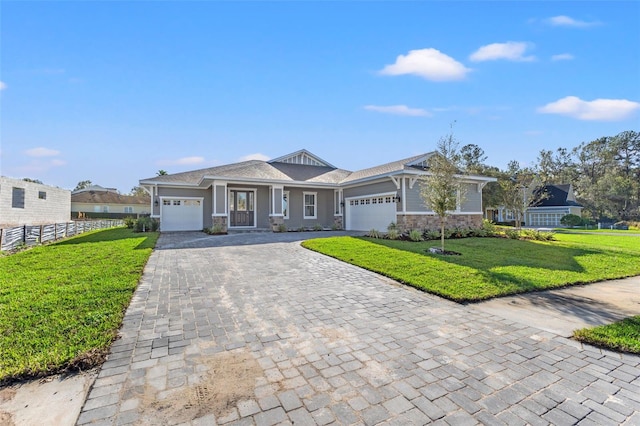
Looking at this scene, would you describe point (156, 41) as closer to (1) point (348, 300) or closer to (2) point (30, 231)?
(2) point (30, 231)

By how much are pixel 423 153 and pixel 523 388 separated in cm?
1580

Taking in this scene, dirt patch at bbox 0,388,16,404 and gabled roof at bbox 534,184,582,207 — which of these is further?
gabled roof at bbox 534,184,582,207

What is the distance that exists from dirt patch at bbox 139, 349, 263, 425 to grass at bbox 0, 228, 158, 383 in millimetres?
1077

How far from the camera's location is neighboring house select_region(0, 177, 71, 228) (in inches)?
721

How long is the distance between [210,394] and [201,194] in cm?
1748

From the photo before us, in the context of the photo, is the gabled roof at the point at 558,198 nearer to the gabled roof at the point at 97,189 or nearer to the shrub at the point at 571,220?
the shrub at the point at 571,220

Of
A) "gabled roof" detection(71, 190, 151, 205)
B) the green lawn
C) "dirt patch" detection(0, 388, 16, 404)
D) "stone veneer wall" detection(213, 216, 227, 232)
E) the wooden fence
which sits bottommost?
"dirt patch" detection(0, 388, 16, 404)

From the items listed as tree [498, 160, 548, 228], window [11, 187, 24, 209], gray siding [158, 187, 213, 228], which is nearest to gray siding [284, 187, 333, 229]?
gray siding [158, 187, 213, 228]

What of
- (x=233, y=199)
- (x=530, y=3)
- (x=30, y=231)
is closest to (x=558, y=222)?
(x=530, y=3)

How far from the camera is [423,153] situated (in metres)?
17.0

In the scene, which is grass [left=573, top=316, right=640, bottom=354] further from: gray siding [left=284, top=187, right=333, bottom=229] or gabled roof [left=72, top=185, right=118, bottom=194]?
gabled roof [left=72, top=185, right=118, bottom=194]

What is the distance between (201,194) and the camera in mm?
18516

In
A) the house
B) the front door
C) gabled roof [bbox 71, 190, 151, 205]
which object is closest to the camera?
the front door

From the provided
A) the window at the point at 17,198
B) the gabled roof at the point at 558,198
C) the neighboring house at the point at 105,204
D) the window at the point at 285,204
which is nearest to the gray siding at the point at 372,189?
the window at the point at 285,204
